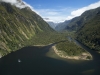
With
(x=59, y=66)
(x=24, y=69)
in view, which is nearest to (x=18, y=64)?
(x=24, y=69)

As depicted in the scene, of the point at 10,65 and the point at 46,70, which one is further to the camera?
the point at 10,65

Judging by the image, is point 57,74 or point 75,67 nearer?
point 57,74

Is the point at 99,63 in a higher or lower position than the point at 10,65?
lower

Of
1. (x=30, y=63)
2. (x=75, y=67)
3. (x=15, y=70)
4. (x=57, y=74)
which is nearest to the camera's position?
(x=57, y=74)

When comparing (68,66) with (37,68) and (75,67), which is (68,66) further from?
(37,68)

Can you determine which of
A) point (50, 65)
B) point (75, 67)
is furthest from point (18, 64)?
point (75, 67)

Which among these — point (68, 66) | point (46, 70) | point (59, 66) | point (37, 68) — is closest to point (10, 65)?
point (37, 68)

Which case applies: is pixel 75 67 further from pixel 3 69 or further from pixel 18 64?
pixel 3 69

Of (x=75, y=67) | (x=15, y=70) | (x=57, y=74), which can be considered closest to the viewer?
(x=57, y=74)

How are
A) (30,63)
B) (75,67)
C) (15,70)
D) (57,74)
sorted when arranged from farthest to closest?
(30,63) < (75,67) < (15,70) < (57,74)
